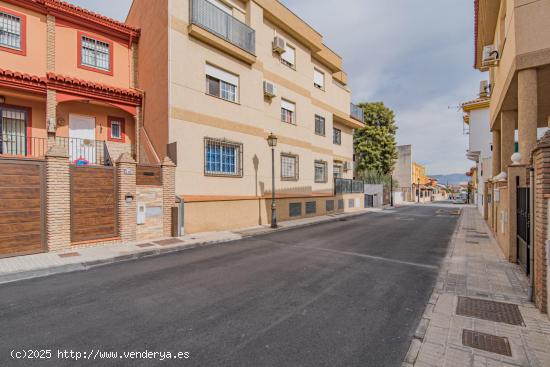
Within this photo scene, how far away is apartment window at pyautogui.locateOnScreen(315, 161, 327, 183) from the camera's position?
1884cm

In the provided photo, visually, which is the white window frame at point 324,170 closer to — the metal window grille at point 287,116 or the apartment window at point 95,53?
the metal window grille at point 287,116

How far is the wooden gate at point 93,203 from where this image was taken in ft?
26.2

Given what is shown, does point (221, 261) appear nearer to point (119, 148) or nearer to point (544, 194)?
point (544, 194)

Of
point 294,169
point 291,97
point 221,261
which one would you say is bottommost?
point 221,261

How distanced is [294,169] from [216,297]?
41.1 feet

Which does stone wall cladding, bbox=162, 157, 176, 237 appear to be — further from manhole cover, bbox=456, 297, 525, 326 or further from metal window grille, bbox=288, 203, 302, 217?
manhole cover, bbox=456, 297, 525, 326

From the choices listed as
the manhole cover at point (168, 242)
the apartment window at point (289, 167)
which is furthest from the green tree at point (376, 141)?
the manhole cover at point (168, 242)

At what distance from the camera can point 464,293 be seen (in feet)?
15.2

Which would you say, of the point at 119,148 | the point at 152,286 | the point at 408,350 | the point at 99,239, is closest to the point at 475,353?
the point at 408,350

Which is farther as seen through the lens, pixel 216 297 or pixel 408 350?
pixel 216 297

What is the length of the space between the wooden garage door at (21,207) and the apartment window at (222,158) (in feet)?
18.1

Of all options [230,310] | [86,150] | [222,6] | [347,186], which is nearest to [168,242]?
[230,310]

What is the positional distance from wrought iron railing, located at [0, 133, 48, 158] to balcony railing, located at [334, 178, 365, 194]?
17438 millimetres

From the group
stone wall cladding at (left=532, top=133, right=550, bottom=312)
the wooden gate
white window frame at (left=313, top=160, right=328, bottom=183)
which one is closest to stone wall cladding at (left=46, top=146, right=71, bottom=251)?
the wooden gate
